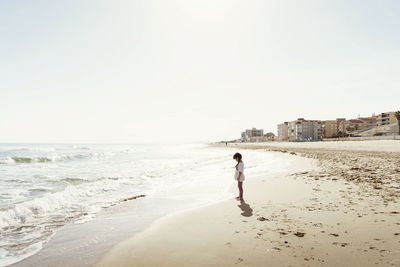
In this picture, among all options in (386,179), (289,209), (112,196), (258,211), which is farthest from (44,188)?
(386,179)

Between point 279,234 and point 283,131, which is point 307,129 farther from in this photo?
point 279,234

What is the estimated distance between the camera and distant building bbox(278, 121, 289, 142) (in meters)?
181

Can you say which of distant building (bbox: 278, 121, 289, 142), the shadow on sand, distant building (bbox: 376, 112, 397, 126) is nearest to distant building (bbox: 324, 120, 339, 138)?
distant building (bbox: 376, 112, 397, 126)

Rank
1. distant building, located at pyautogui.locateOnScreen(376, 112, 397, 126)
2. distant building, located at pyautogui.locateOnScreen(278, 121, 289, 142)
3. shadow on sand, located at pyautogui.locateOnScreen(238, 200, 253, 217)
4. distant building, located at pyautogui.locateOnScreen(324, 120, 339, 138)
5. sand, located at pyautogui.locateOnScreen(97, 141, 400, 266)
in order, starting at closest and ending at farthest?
sand, located at pyautogui.locateOnScreen(97, 141, 400, 266), shadow on sand, located at pyautogui.locateOnScreen(238, 200, 253, 217), distant building, located at pyautogui.locateOnScreen(376, 112, 397, 126), distant building, located at pyautogui.locateOnScreen(324, 120, 339, 138), distant building, located at pyautogui.locateOnScreen(278, 121, 289, 142)

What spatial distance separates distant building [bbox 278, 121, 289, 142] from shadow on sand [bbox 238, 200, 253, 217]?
18256 centimetres

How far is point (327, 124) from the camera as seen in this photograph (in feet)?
494

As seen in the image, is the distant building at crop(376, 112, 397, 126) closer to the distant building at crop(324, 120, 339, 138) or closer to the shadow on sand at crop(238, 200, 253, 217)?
the distant building at crop(324, 120, 339, 138)

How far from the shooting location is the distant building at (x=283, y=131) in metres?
181

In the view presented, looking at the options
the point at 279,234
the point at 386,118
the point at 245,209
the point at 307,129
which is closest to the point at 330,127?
the point at 307,129

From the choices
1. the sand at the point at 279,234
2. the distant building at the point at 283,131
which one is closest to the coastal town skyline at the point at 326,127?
the distant building at the point at 283,131

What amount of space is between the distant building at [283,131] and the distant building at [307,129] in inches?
577

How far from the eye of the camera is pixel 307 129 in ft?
523

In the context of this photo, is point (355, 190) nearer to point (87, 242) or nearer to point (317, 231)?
point (317, 231)

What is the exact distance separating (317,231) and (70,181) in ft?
44.8
